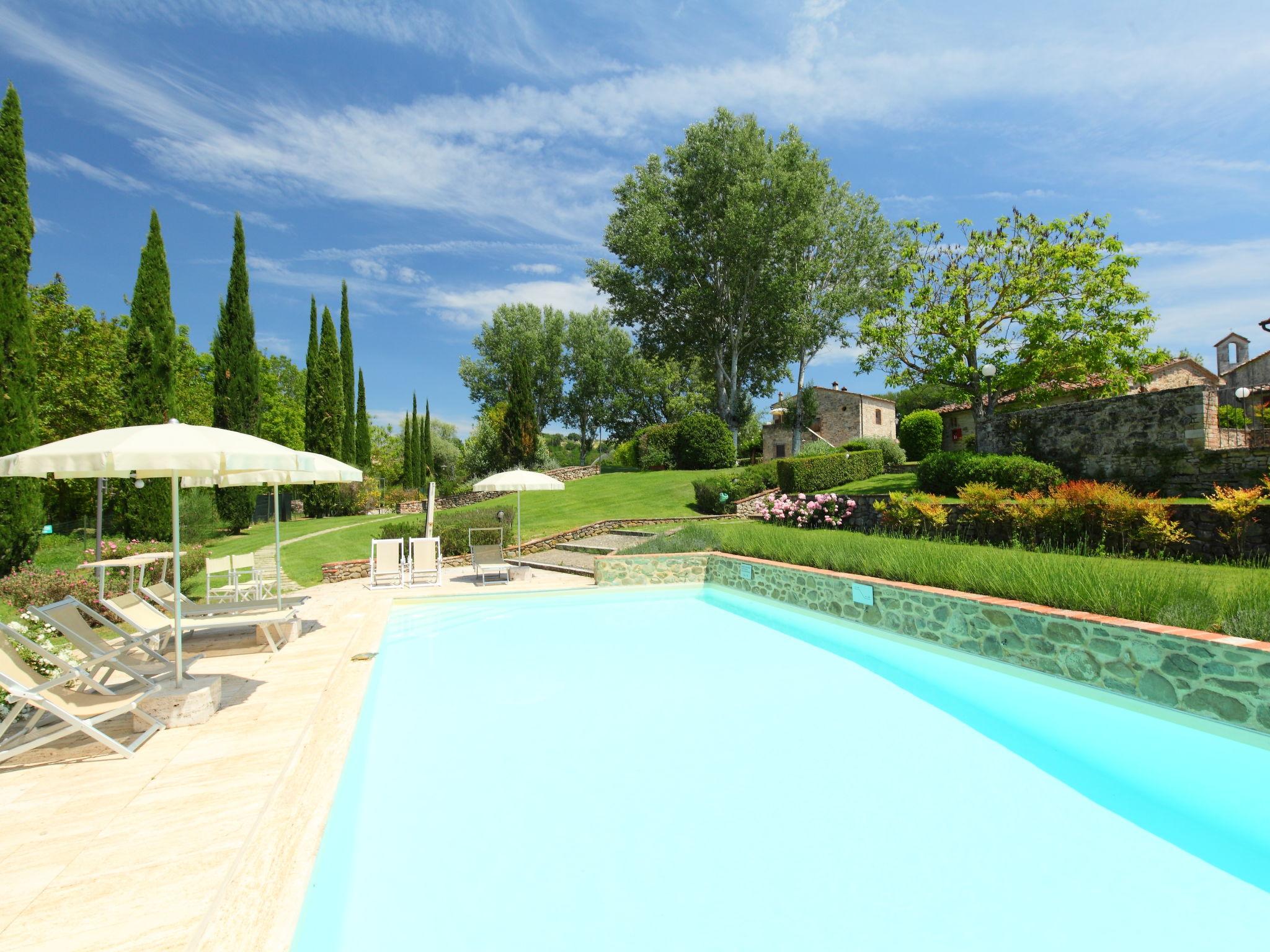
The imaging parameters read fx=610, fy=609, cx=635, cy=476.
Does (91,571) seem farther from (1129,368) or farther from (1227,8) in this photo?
(1129,368)

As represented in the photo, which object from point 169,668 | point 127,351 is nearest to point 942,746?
point 169,668

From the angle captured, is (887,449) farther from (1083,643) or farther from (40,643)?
(40,643)

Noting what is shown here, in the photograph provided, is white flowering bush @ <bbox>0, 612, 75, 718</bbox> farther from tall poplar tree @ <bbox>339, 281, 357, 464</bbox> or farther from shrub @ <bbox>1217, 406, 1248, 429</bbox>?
shrub @ <bbox>1217, 406, 1248, 429</bbox>

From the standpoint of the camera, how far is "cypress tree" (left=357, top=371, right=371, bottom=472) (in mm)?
32594

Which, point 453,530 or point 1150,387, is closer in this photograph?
point 453,530

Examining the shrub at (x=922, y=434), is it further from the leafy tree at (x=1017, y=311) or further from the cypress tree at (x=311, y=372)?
the cypress tree at (x=311, y=372)

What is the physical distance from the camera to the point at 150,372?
46.6 feet

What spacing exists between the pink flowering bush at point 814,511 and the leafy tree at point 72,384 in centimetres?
2206

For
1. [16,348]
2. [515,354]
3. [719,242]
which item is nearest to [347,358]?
[515,354]

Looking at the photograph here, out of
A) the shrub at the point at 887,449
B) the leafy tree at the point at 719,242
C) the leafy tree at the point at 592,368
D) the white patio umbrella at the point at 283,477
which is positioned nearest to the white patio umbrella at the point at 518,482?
the white patio umbrella at the point at 283,477

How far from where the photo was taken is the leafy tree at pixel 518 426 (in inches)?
1351

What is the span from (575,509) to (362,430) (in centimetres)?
1764

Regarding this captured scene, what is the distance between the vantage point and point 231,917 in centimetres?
242

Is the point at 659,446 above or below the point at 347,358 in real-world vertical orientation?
below
